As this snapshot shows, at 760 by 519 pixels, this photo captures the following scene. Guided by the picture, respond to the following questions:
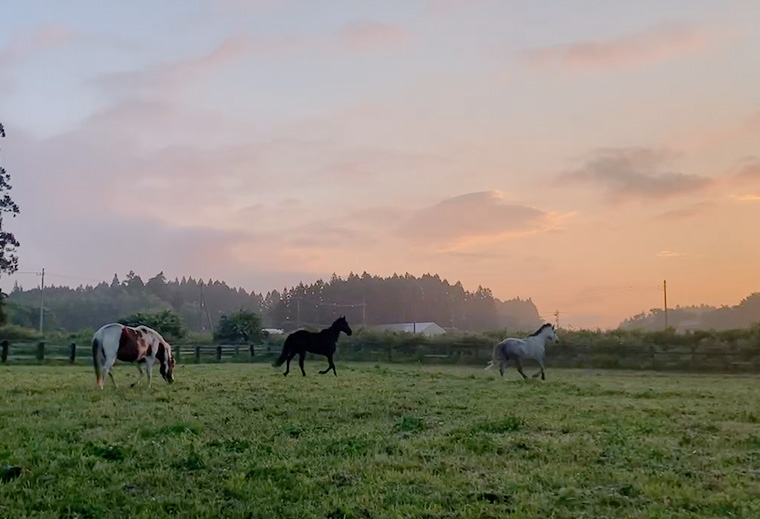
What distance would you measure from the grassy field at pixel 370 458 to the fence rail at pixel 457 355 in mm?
17095

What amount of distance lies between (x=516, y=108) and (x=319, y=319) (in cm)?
7447

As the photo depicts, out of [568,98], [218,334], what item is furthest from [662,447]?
[218,334]

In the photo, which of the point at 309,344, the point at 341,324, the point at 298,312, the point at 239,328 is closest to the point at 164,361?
the point at 309,344

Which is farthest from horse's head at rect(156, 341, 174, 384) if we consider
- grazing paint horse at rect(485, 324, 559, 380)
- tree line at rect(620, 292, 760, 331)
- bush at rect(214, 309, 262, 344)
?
tree line at rect(620, 292, 760, 331)

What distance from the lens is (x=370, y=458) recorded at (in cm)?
619

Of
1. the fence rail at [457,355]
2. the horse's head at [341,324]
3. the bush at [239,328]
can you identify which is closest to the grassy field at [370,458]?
the horse's head at [341,324]

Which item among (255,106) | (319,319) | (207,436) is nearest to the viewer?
(207,436)

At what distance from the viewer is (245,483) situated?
17.0 ft

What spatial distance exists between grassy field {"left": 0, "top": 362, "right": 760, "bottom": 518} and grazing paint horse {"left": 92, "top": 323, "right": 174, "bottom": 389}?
2089 millimetres

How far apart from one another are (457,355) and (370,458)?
26751mm

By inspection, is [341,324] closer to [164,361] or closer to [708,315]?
[164,361]

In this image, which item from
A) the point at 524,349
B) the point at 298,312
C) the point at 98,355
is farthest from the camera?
the point at 298,312

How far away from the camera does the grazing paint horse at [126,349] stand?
1330cm

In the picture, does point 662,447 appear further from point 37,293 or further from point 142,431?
point 37,293
